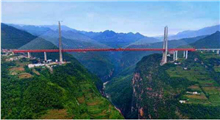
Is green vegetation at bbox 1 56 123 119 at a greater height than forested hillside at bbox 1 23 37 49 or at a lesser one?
lesser

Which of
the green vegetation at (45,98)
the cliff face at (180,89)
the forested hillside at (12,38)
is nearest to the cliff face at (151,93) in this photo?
the cliff face at (180,89)

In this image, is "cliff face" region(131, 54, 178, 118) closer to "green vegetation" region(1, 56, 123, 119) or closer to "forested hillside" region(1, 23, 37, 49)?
"green vegetation" region(1, 56, 123, 119)

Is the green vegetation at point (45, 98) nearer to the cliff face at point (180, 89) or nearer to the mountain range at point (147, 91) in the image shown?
the mountain range at point (147, 91)

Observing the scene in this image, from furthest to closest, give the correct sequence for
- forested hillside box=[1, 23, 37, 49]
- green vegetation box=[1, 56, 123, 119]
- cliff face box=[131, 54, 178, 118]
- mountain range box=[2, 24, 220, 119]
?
1. forested hillside box=[1, 23, 37, 49]
2. cliff face box=[131, 54, 178, 118]
3. mountain range box=[2, 24, 220, 119]
4. green vegetation box=[1, 56, 123, 119]

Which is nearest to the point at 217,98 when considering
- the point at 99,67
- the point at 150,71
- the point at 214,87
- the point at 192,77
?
the point at 214,87

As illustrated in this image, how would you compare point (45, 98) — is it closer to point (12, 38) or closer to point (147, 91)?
point (147, 91)

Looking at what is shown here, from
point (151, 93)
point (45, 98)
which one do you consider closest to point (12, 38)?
point (45, 98)

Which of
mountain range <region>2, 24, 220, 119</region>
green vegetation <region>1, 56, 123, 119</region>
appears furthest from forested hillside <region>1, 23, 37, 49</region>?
green vegetation <region>1, 56, 123, 119</region>

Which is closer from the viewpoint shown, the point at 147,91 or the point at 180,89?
the point at 180,89
